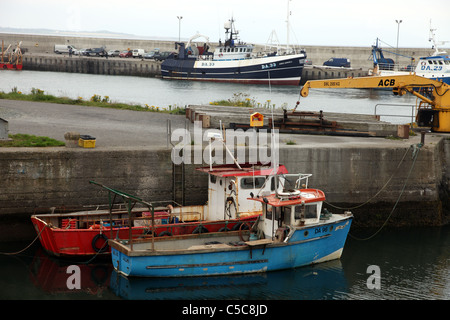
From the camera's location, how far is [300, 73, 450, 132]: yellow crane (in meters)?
24.5

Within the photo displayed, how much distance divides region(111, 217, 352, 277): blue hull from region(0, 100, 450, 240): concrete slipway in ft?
11.1

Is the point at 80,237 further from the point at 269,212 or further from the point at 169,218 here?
the point at 269,212

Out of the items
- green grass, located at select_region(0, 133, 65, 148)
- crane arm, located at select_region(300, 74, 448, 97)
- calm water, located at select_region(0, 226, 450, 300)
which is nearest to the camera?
calm water, located at select_region(0, 226, 450, 300)

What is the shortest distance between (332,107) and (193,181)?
36.4m

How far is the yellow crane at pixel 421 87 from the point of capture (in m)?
24.5

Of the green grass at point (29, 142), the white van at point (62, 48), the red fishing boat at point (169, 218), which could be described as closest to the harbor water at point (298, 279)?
the red fishing boat at point (169, 218)

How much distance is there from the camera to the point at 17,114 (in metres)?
25.1

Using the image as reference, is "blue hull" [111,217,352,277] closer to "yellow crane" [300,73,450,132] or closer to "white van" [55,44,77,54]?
"yellow crane" [300,73,450,132]

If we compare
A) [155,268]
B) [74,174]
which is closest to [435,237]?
[155,268]

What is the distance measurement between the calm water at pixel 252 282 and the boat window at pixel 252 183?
2576 millimetres

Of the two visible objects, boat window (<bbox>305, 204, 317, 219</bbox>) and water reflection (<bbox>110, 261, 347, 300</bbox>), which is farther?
boat window (<bbox>305, 204, 317, 219</bbox>)

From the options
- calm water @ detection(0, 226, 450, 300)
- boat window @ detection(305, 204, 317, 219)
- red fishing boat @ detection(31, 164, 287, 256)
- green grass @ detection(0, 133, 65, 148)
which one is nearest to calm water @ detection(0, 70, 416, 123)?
calm water @ detection(0, 226, 450, 300)

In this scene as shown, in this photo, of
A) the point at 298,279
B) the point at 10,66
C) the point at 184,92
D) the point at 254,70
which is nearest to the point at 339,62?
the point at 254,70

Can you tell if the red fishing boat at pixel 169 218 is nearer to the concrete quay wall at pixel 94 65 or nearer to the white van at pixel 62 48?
the concrete quay wall at pixel 94 65
